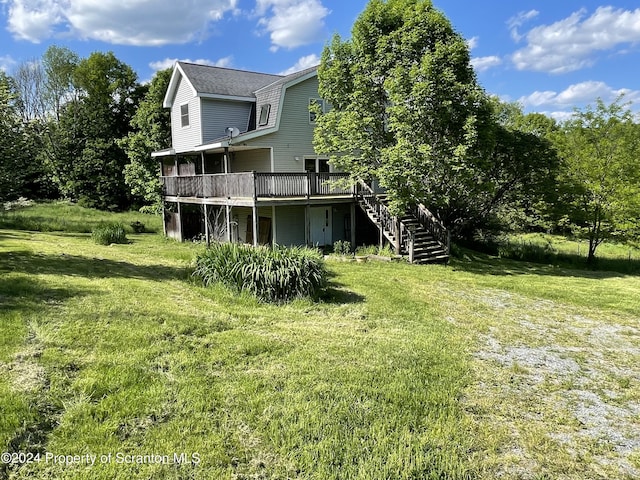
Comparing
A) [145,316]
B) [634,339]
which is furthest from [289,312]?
[634,339]

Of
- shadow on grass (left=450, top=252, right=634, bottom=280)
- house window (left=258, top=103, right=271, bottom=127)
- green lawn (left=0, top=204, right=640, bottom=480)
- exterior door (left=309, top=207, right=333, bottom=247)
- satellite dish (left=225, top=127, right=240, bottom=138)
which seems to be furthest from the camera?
house window (left=258, top=103, right=271, bottom=127)

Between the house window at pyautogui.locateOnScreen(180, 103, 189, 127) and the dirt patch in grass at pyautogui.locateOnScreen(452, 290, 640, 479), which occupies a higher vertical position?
the house window at pyautogui.locateOnScreen(180, 103, 189, 127)

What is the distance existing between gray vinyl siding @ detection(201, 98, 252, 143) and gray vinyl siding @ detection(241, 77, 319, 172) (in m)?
2.31

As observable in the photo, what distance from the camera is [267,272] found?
363 inches

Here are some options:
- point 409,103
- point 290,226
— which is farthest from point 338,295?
point 290,226

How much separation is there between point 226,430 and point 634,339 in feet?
25.6

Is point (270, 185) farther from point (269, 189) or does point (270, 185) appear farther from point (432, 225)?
point (432, 225)

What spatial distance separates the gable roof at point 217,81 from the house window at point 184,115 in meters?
1.30

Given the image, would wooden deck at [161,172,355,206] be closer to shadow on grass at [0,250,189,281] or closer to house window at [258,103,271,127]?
house window at [258,103,271,127]

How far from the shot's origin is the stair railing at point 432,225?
54.2ft

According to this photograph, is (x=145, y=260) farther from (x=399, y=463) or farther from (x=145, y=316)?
(x=399, y=463)

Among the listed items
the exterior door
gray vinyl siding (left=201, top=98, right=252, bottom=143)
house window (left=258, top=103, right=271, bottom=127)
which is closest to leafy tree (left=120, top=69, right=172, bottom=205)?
gray vinyl siding (left=201, top=98, right=252, bottom=143)

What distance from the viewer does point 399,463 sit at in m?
→ 3.85

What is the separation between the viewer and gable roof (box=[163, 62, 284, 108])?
63.8 feet
